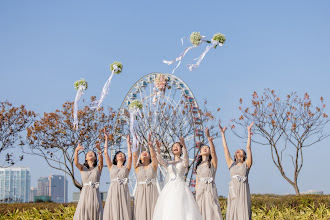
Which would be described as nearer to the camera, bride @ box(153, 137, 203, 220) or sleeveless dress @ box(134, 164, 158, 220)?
bride @ box(153, 137, 203, 220)

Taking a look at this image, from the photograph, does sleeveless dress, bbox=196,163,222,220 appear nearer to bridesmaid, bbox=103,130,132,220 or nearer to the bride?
the bride

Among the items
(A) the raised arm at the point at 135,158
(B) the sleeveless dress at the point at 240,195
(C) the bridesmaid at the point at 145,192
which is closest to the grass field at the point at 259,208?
(B) the sleeveless dress at the point at 240,195

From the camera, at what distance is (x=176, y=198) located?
9031mm

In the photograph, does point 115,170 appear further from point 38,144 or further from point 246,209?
point 38,144

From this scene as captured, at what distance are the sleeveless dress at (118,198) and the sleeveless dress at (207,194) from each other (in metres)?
1.56

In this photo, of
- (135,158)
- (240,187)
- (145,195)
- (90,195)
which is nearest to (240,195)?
(240,187)

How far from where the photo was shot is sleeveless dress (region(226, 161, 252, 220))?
9.64 metres

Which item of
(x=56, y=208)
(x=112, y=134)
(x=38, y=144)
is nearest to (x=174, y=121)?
(x=112, y=134)

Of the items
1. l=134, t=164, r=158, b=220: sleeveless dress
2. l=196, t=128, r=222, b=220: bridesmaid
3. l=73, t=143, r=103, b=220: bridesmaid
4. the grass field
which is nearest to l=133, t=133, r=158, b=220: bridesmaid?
l=134, t=164, r=158, b=220: sleeveless dress

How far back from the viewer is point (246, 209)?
9625 mm

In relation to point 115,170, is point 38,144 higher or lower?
higher

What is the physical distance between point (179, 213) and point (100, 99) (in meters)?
3.09

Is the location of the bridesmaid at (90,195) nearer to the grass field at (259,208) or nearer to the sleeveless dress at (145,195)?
the sleeveless dress at (145,195)

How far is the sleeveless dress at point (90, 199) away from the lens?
10.1 meters
